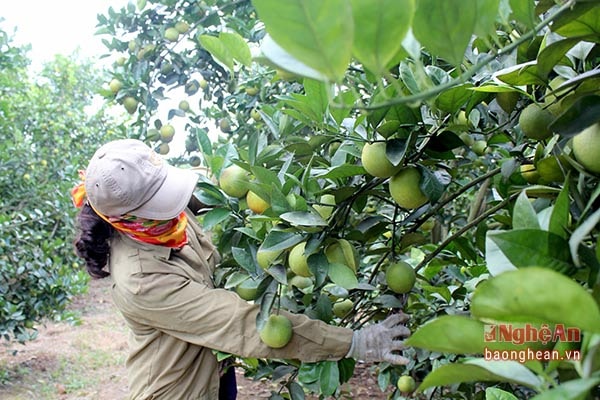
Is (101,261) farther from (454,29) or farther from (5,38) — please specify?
(5,38)

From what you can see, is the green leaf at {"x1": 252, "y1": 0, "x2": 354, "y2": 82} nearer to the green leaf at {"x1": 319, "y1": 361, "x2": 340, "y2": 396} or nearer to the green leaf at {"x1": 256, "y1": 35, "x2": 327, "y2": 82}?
the green leaf at {"x1": 256, "y1": 35, "x2": 327, "y2": 82}

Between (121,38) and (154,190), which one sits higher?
(121,38)

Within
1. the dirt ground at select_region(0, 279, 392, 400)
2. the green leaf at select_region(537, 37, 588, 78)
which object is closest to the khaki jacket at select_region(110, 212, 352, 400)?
the green leaf at select_region(537, 37, 588, 78)

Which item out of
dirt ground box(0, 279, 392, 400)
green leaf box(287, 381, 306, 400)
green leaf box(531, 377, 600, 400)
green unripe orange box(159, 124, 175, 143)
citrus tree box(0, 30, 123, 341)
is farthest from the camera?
dirt ground box(0, 279, 392, 400)

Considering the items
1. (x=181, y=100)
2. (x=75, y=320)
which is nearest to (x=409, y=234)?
(x=181, y=100)

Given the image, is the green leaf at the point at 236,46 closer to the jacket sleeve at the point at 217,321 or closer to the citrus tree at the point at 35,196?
the jacket sleeve at the point at 217,321

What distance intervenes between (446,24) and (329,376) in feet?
3.67

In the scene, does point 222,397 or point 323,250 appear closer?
point 323,250

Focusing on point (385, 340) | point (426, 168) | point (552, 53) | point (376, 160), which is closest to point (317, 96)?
point (376, 160)

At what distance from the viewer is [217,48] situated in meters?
1.02

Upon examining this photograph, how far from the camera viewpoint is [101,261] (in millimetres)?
1829

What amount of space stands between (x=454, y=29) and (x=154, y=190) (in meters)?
1.23

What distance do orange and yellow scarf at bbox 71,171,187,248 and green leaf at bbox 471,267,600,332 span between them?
1.34 meters

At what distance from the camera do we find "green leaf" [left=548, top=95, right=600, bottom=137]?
0.61 meters
